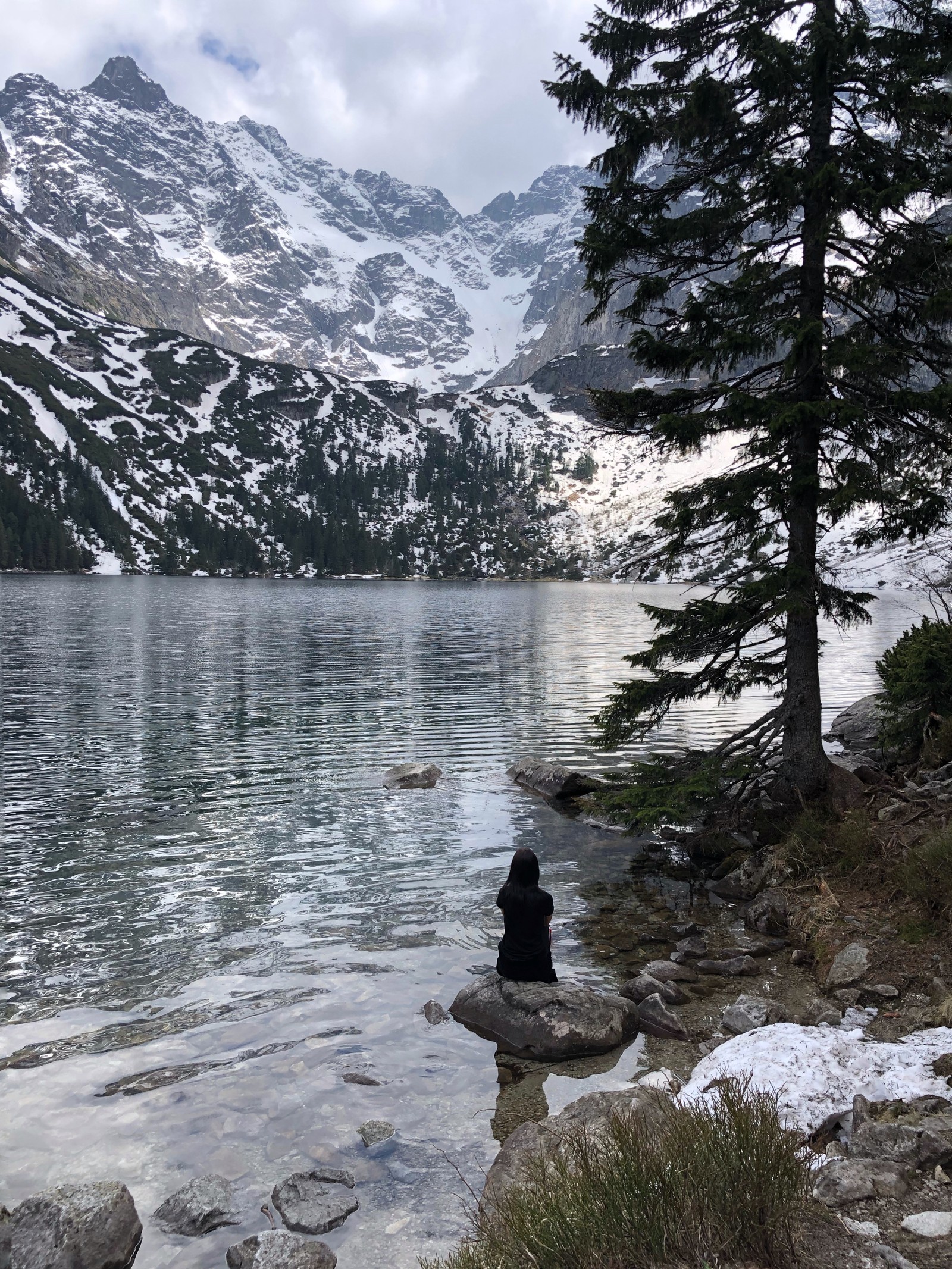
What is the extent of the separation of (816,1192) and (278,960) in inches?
337

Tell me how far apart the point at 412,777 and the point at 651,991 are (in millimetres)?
13192

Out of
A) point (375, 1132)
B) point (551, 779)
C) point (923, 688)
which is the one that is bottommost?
point (375, 1132)

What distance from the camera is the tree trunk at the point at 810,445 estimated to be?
1252 centimetres

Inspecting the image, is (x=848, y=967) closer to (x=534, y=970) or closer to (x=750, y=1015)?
(x=750, y=1015)

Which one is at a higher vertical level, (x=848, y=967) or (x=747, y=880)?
(x=848, y=967)

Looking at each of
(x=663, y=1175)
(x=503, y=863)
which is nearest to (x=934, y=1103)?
→ (x=663, y=1175)

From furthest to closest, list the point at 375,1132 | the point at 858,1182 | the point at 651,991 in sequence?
the point at 651,991
the point at 375,1132
the point at 858,1182

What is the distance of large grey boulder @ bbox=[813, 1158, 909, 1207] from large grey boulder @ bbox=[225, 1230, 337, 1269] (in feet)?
11.9

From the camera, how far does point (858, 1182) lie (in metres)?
5.02

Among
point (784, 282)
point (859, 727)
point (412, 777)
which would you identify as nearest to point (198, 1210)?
point (784, 282)

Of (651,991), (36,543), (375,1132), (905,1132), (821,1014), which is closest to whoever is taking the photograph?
(905,1132)

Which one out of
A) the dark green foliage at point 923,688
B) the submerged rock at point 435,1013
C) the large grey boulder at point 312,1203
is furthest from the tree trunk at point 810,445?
the large grey boulder at point 312,1203

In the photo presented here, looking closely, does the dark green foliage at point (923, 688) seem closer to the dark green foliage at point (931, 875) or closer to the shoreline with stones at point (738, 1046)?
the shoreline with stones at point (738, 1046)

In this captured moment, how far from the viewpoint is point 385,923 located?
1334cm
